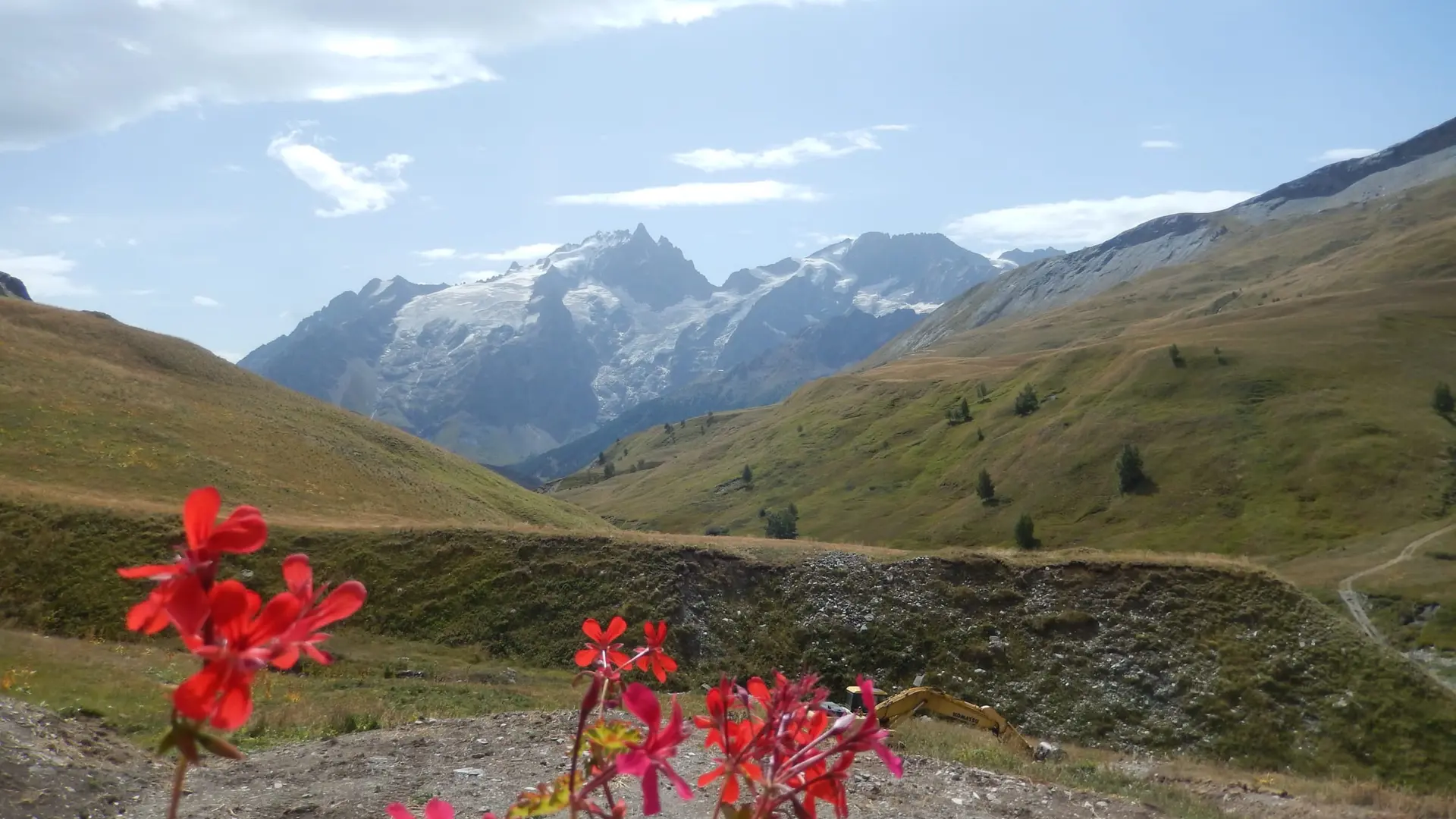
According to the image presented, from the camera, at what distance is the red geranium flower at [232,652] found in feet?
4.48

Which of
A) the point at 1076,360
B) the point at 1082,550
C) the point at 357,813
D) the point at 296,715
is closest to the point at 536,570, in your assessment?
the point at 296,715

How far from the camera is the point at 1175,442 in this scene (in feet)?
306

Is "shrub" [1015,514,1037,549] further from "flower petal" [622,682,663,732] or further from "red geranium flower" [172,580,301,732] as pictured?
"red geranium flower" [172,580,301,732]

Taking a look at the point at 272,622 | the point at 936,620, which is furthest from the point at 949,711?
the point at 272,622

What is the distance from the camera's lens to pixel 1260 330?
386 feet

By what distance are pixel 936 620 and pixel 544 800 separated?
31.1m

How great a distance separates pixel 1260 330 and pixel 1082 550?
10107 centimetres

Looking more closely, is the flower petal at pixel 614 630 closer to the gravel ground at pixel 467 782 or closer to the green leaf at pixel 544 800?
the green leaf at pixel 544 800

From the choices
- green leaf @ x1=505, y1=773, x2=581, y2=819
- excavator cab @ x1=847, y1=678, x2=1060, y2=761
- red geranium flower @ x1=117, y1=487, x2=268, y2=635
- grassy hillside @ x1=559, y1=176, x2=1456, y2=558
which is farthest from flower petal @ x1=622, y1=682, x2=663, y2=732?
grassy hillside @ x1=559, y1=176, x2=1456, y2=558

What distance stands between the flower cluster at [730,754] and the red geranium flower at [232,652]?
0.49 m

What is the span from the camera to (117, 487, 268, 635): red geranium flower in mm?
1407

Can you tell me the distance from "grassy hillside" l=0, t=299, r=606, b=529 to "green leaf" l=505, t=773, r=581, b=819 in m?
40.5

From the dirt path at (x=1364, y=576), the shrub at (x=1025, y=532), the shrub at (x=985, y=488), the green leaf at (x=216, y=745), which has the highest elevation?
the green leaf at (x=216, y=745)

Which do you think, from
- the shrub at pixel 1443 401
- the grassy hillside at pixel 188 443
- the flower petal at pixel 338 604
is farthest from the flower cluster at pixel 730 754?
the shrub at pixel 1443 401
